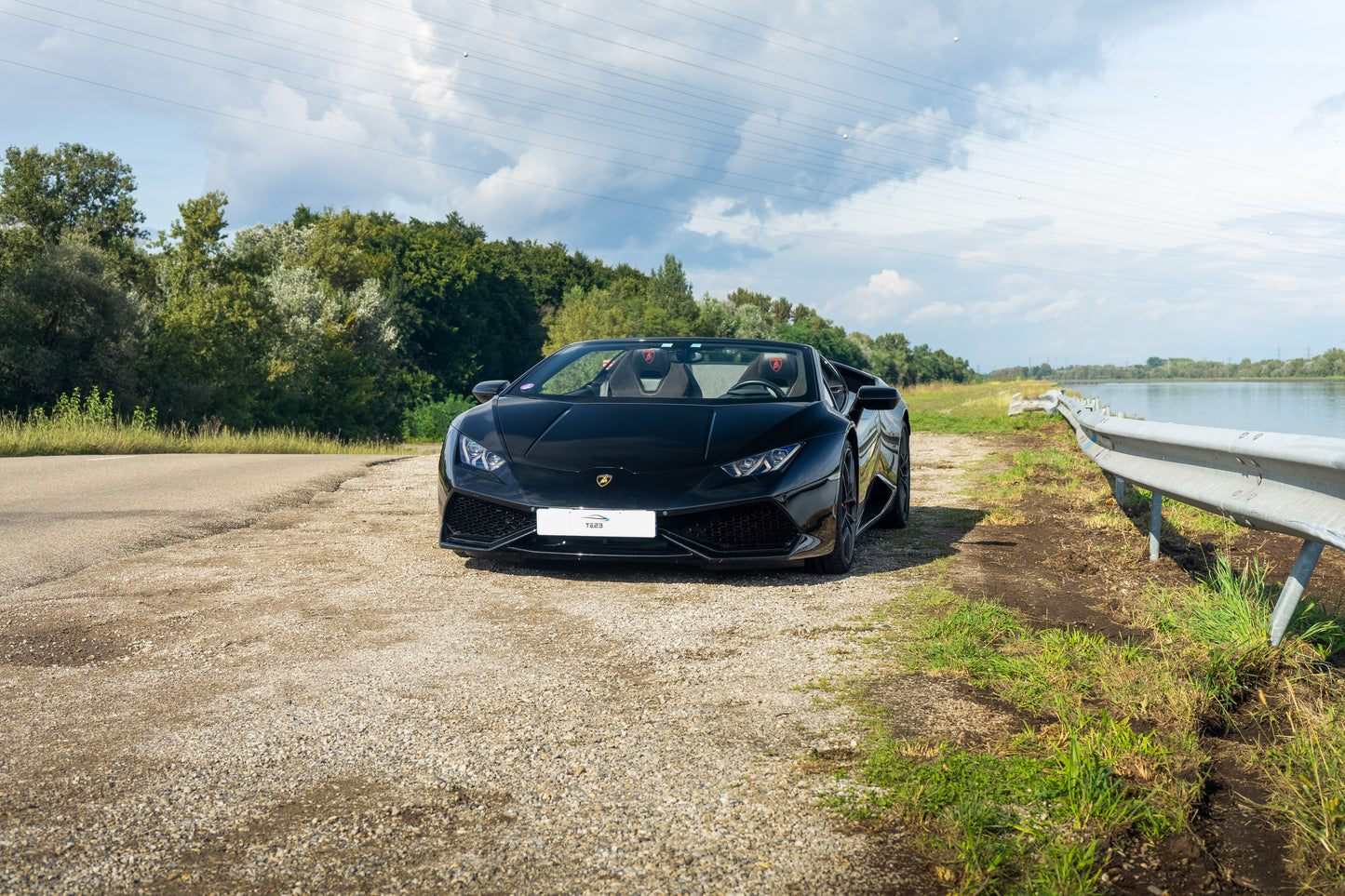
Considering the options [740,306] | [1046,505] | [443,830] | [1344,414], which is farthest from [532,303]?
[443,830]

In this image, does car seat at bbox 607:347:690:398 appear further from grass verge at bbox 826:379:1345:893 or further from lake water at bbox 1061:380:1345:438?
lake water at bbox 1061:380:1345:438

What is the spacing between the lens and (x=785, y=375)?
243 inches

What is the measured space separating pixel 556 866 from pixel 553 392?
4356mm

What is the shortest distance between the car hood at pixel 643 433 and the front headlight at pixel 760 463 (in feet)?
0.12

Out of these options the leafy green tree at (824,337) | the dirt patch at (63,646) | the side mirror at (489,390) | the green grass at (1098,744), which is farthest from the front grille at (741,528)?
the leafy green tree at (824,337)

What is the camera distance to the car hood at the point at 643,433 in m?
5.05

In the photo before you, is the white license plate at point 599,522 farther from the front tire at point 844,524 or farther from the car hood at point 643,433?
the front tire at point 844,524

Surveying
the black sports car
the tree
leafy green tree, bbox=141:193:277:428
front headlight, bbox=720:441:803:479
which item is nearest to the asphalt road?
the black sports car

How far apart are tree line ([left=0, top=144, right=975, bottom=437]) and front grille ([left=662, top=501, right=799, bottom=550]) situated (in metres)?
27.8

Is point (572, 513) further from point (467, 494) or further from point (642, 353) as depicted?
point (642, 353)

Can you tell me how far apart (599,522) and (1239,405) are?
2540 cm

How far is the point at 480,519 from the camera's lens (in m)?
5.14

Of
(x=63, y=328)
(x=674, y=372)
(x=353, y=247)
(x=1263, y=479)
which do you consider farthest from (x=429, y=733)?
(x=353, y=247)

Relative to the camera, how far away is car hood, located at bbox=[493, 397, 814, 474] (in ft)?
16.6
